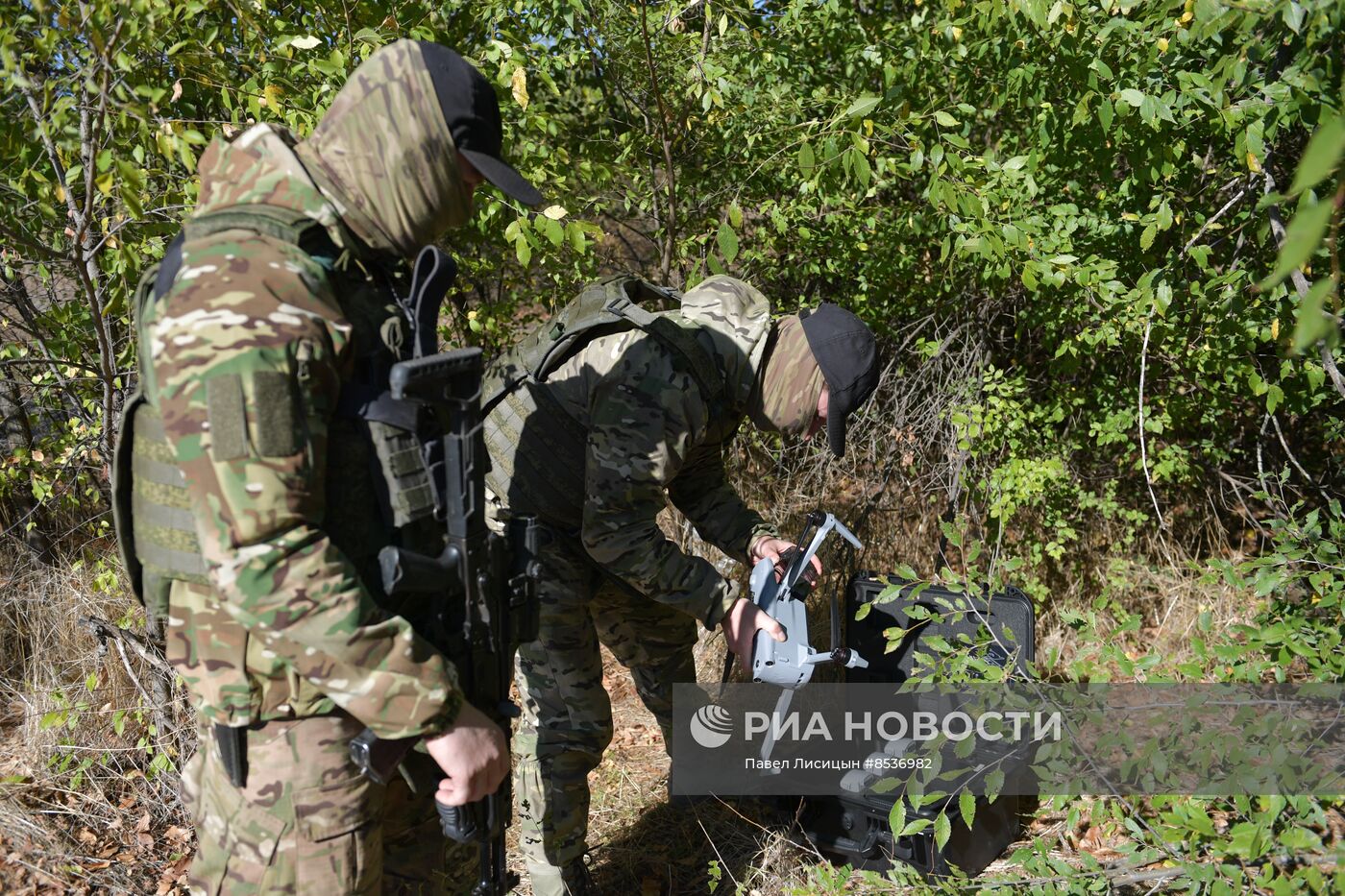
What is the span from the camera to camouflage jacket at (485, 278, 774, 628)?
2.30 m

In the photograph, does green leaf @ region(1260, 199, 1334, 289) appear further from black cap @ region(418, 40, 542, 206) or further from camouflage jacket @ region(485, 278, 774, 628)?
camouflage jacket @ region(485, 278, 774, 628)

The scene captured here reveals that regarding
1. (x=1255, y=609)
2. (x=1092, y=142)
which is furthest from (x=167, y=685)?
(x=1255, y=609)

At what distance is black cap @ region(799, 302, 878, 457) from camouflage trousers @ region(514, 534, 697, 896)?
858mm

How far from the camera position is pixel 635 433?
90.1 inches

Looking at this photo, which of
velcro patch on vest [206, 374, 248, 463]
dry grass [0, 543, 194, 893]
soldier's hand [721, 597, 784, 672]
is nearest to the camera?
velcro patch on vest [206, 374, 248, 463]

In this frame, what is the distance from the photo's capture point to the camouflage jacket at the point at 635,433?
7.55ft

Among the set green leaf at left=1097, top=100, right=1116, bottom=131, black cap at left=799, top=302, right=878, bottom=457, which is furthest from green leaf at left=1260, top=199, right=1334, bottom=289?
green leaf at left=1097, top=100, right=1116, bottom=131

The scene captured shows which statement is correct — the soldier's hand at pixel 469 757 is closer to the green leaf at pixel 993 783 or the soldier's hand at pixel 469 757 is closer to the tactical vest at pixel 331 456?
the tactical vest at pixel 331 456

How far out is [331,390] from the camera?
157 centimetres

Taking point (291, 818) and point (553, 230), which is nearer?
point (291, 818)

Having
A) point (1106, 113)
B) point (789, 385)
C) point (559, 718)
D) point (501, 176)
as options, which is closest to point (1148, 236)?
point (1106, 113)

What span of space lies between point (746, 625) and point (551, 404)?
2.75 ft

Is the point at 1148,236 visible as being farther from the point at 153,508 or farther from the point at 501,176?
the point at 153,508

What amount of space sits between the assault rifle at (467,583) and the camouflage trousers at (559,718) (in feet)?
1.80
